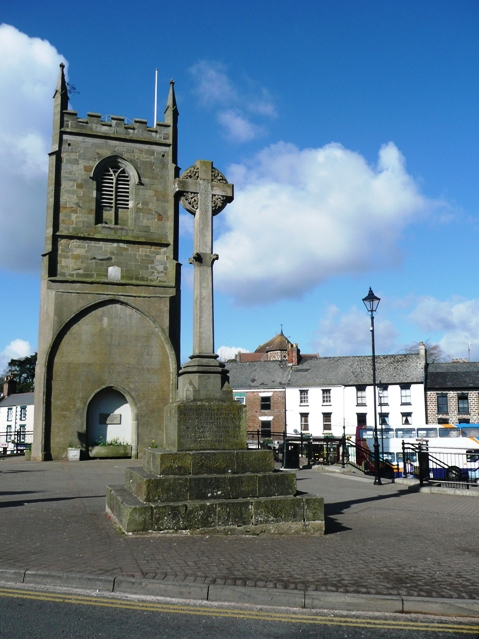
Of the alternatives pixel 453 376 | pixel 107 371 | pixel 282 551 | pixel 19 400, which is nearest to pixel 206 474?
pixel 282 551

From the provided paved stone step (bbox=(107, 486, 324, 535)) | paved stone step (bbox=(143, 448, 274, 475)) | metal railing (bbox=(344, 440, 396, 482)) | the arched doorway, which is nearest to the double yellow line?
paved stone step (bbox=(107, 486, 324, 535))

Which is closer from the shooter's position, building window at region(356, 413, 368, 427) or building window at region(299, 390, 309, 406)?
building window at region(356, 413, 368, 427)

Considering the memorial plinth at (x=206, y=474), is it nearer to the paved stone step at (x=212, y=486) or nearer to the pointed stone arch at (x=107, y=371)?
the paved stone step at (x=212, y=486)

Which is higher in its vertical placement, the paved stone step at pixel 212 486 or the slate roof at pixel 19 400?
the slate roof at pixel 19 400

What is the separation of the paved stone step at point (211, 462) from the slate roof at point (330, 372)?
136 ft

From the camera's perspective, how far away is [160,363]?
24188 millimetres

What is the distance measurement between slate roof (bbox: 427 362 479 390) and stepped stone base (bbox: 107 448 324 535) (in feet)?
137

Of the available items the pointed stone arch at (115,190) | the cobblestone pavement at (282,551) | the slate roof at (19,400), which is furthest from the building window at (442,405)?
the cobblestone pavement at (282,551)

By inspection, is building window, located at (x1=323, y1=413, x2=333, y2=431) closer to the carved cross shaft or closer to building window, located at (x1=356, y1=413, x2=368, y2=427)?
building window, located at (x1=356, y1=413, x2=368, y2=427)

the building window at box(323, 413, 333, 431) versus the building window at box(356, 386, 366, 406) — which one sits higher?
the building window at box(356, 386, 366, 406)

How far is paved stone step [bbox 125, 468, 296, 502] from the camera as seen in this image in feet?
26.7

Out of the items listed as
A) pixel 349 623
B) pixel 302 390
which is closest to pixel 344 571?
pixel 349 623

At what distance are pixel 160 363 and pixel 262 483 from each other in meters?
16.1

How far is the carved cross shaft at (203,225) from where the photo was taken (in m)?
9.75
